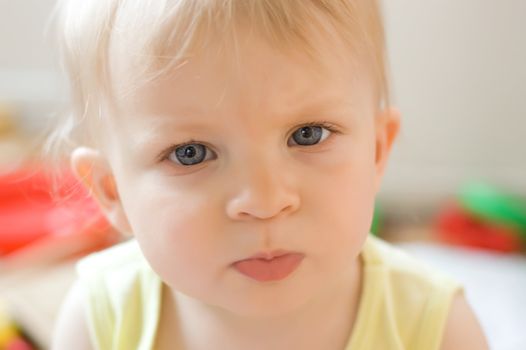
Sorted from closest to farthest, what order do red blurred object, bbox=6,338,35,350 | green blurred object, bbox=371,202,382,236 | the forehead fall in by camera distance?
1. the forehead
2. red blurred object, bbox=6,338,35,350
3. green blurred object, bbox=371,202,382,236

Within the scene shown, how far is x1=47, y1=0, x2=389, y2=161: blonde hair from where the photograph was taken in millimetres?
561

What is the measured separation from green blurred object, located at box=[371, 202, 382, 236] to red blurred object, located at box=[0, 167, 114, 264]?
Answer: 48 cm

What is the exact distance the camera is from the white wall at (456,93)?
1.36m

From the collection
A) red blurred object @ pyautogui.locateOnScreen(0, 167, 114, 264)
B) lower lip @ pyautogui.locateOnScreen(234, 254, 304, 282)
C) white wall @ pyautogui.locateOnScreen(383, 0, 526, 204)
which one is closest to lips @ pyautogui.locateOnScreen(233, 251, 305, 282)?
lower lip @ pyautogui.locateOnScreen(234, 254, 304, 282)

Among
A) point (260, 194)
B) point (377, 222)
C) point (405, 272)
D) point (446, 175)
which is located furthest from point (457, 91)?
point (260, 194)

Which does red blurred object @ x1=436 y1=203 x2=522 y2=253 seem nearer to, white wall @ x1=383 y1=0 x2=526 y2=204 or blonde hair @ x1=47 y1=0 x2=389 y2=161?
white wall @ x1=383 y1=0 x2=526 y2=204

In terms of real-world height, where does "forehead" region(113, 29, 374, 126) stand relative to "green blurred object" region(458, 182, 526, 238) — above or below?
below

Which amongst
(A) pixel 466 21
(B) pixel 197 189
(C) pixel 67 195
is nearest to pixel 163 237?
(B) pixel 197 189

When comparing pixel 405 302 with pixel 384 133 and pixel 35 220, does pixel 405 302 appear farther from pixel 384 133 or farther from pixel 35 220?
pixel 35 220

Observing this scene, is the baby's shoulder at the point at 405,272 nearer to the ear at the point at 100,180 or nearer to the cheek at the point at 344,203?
the cheek at the point at 344,203

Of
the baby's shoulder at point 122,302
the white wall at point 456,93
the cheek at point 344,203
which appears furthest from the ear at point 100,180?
the white wall at point 456,93

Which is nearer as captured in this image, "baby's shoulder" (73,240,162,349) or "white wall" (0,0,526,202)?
"baby's shoulder" (73,240,162,349)

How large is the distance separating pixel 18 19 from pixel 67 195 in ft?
3.19

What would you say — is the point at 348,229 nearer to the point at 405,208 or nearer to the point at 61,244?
the point at 61,244
